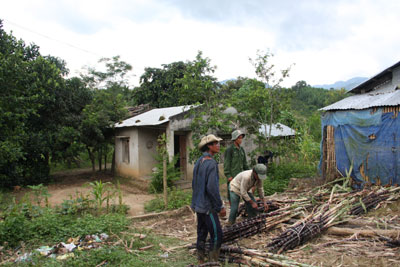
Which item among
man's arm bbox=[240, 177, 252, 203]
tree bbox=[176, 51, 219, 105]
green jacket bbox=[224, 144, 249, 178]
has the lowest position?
man's arm bbox=[240, 177, 252, 203]

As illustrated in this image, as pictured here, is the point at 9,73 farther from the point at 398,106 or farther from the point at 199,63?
the point at 398,106

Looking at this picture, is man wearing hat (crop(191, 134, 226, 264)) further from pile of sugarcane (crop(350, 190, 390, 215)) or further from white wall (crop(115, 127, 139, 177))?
white wall (crop(115, 127, 139, 177))

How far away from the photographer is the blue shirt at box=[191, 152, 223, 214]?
3980 mm

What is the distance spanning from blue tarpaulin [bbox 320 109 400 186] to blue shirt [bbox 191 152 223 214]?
600 cm

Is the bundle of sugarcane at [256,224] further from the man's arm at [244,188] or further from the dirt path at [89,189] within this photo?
the dirt path at [89,189]

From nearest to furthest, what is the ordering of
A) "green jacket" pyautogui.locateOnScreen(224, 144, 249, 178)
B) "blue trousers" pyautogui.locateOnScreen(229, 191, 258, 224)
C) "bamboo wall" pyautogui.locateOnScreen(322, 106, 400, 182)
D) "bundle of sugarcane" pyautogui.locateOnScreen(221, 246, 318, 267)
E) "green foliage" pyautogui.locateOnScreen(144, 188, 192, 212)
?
1. "bundle of sugarcane" pyautogui.locateOnScreen(221, 246, 318, 267)
2. "blue trousers" pyautogui.locateOnScreen(229, 191, 258, 224)
3. "green jacket" pyautogui.locateOnScreen(224, 144, 249, 178)
4. "green foliage" pyautogui.locateOnScreen(144, 188, 192, 212)
5. "bamboo wall" pyautogui.locateOnScreen(322, 106, 400, 182)

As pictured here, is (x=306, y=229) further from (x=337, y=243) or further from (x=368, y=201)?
(x=368, y=201)

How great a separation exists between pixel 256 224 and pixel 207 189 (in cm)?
182

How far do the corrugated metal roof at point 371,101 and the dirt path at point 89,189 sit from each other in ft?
21.8

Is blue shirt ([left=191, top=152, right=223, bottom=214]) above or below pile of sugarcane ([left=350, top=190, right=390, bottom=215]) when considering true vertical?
above

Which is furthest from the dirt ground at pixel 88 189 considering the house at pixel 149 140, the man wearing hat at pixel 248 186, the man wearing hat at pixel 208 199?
the man wearing hat at pixel 208 199

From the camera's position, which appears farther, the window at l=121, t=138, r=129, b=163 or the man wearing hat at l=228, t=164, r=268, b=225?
the window at l=121, t=138, r=129, b=163

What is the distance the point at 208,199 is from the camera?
13.2ft

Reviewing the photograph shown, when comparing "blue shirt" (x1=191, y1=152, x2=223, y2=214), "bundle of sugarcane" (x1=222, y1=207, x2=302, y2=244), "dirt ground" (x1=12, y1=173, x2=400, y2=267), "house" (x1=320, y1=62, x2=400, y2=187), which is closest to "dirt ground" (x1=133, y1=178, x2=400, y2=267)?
→ "dirt ground" (x1=12, y1=173, x2=400, y2=267)
